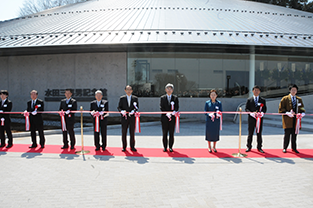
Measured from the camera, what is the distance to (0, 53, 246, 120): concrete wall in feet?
51.0

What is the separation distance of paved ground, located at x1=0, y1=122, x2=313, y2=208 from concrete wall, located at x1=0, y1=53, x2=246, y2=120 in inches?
372

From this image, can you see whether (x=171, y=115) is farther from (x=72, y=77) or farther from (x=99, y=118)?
(x=72, y=77)

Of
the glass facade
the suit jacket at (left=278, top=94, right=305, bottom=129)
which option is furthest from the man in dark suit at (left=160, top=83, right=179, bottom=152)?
the glass facade

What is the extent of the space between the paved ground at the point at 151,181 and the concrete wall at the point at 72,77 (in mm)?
9437

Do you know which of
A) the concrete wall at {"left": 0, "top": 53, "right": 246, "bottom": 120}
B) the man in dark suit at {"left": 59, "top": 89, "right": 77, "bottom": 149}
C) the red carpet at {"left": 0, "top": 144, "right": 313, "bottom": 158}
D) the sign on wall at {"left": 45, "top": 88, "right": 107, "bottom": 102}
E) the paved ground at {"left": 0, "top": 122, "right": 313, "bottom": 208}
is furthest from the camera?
the sign on wall at {"left": 45, "top": 88, "right": 107, "bottom": 102}

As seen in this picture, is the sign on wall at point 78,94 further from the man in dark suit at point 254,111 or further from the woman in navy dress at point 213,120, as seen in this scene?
the man in dark suit at point 254,111

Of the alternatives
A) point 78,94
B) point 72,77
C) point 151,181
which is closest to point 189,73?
point 78,94

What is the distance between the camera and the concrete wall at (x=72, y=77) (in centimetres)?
1554

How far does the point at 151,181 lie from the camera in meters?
4.55

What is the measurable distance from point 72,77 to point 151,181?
535 inches

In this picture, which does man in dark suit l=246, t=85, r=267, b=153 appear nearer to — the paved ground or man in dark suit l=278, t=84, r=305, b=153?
man in dark suit l=278, t=84, r=305, b=153

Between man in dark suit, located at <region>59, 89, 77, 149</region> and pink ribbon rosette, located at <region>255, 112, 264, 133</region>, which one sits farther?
man in dark suit, located at <region>59, 89, 77, 149</region>

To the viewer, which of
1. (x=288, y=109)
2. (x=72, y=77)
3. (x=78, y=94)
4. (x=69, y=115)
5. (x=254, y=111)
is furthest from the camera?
(x=72, y=77)

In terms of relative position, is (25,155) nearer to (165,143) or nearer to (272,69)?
(165,143)
